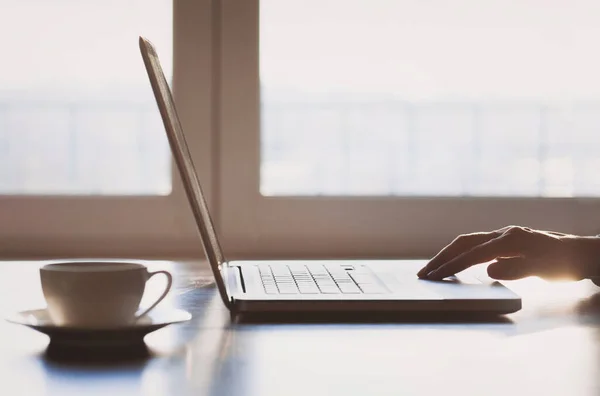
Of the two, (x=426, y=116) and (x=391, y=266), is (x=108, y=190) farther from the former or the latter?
(x=391, y=266)

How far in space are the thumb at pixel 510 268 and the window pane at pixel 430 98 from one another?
103 cm

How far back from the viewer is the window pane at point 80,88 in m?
2.05

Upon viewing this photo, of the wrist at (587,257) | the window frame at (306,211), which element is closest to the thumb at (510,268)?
the wrist at (587,257)

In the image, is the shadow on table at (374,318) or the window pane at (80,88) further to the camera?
the window pane at (80,88)

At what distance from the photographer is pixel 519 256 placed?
108 centimetres

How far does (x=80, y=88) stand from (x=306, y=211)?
0.65 meters

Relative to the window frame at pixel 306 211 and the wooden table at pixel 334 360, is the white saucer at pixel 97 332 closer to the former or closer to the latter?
the wooden table at pixel 334 360

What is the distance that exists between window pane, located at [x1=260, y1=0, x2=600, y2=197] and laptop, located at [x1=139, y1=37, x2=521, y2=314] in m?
1.05

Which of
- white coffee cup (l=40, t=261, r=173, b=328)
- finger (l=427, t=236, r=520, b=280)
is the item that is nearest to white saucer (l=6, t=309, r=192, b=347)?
white coffee cup (l=40, t=261, r=173, b=328)

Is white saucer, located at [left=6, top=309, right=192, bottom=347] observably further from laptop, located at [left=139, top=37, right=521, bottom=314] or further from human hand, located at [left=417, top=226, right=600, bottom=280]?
human hand, located at [left=417, top=226, right=600, bottom=280]

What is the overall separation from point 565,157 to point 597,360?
5.29 ft

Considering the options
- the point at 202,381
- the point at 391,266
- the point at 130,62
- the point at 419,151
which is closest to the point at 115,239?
the point at 130,62

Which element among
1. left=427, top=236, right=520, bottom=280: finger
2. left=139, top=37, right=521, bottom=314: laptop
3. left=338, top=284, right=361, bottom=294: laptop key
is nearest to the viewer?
left=139, top=37, right=521, bottom=314: laptop

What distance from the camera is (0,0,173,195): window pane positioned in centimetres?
205
